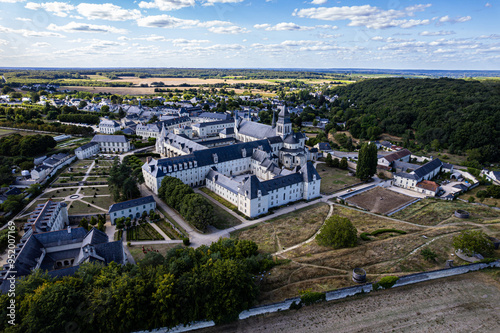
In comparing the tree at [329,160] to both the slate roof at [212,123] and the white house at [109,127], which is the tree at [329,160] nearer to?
the slate roof at [212,123]

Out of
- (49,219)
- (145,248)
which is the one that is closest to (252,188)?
(145,248)

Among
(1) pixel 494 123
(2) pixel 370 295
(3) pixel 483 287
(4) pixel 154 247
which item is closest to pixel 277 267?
(2) pixel 370 295

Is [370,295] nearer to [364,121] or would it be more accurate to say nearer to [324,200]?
[324,200]

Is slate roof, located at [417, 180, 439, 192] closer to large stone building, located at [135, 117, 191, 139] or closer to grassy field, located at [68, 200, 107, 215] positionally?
grassy field, located at [68, 200, 107, 215]

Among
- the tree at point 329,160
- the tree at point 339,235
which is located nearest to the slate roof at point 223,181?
the tree at point 339,235

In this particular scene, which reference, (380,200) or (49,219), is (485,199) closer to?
(380,200)

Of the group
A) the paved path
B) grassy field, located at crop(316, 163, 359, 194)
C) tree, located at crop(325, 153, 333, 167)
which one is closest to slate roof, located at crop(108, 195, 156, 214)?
the paved path

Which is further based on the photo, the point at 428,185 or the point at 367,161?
the point at 367,161
